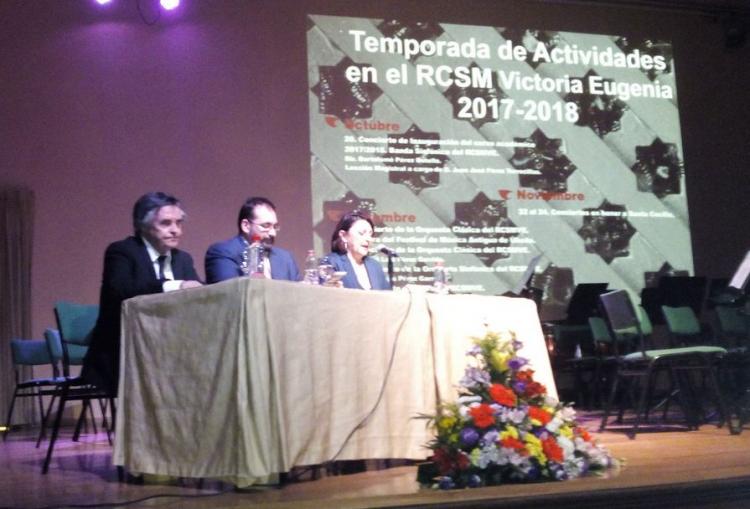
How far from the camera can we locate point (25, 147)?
7062 millimetres

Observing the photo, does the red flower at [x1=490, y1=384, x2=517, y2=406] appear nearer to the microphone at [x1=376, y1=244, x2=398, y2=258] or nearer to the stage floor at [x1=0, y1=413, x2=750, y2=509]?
the stage floor at [x1=0, y1=413, x2=750, y2=509]

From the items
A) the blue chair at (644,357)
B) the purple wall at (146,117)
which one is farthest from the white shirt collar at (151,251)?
the purple wall at (146,117)

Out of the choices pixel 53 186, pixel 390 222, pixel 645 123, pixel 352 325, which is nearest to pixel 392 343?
pixel 352 325

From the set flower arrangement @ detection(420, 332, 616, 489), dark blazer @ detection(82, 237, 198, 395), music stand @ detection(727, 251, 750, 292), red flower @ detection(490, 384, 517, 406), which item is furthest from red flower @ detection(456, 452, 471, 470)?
music stand @ detection(727, 251, 750, 292)

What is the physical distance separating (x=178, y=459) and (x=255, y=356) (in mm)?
493

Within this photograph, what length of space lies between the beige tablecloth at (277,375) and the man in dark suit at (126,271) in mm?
403

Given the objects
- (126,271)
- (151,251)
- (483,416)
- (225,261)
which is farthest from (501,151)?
(483,416)

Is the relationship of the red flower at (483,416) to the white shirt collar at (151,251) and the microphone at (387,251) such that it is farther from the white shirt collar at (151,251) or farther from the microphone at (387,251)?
the white shirt collar at (151,251)

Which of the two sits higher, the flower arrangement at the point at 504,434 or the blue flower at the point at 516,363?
the blue flower at the point at 516,363

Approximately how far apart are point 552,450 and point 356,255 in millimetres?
1790

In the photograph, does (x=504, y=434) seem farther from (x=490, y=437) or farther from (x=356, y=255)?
(x=356, y=255)

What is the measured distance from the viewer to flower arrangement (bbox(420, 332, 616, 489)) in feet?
8.39

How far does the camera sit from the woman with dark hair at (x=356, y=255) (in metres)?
4.13

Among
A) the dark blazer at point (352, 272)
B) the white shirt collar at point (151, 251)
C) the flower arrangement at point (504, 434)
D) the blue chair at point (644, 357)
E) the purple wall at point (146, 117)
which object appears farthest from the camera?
the purple wall at point (146, 117)
